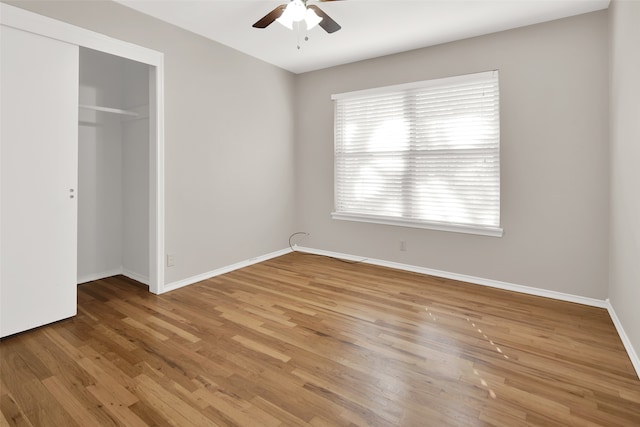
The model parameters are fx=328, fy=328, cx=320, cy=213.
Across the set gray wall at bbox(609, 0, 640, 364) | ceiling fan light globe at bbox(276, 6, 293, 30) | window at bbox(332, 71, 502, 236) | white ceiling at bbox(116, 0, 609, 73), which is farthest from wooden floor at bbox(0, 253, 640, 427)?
white ceiling at bbox(116, 0, 609, 73)

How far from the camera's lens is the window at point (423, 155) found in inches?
136

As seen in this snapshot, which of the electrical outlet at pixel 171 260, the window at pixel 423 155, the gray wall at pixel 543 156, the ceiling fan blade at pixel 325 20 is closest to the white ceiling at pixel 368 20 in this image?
the gray wall at pixel 543 156

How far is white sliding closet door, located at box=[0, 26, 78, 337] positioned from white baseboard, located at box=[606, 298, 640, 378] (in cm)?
396

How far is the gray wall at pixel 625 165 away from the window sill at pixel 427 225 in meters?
0.97

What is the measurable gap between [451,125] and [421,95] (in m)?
0.52

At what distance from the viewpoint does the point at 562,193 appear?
3102mm

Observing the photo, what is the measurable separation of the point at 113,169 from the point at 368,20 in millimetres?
3206

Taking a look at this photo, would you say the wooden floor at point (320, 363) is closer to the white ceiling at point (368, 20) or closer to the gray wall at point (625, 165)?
the gray wall at point (625, 165)

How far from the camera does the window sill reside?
3447 mm

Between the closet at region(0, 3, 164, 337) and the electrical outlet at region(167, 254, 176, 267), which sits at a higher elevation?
the closet at region(0, 3, 164, 337)

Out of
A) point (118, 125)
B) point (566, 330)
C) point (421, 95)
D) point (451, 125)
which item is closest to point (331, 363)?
point (566, 330)

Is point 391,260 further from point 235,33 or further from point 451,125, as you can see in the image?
point 235,33

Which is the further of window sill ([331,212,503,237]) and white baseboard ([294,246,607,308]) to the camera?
window sill ([331,212,503,237])

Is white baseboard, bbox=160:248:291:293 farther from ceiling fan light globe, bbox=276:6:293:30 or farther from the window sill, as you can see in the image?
ceiling fan light globe, bbox=276:6:293:30
